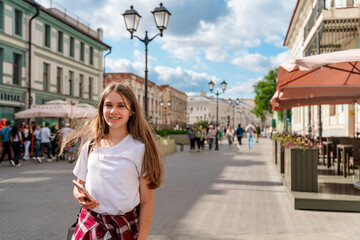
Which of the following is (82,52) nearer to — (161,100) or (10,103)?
(10,103)

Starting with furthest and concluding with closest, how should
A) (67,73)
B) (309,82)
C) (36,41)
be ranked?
(67,73)
(36,41)
(309,82)

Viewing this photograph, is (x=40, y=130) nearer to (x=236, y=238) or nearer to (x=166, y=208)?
(x=166, y=208)

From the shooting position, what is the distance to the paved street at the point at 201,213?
16.1 feet

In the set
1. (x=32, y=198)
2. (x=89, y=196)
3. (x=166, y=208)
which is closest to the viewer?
(x=89, y=196)

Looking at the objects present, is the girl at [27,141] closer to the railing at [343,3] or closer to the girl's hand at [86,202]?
the railing at [343,3]

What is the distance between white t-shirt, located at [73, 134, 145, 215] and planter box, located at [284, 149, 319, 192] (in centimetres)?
526

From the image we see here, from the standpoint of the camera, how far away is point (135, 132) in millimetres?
2191

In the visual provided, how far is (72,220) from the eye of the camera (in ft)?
18.6

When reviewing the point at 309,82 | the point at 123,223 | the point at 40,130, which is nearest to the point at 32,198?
the point at 123,223

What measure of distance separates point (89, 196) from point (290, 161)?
18.4 feet

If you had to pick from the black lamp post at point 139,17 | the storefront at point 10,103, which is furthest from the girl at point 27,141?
the black lamp post at point 139,17

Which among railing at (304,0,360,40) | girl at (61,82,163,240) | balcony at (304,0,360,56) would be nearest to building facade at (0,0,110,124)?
railing at (304,0,360,40)

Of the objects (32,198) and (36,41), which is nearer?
(32,198)

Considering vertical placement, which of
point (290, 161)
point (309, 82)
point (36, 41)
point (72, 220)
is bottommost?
point (72, 220)
